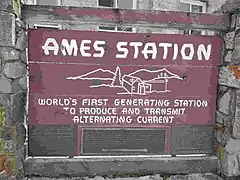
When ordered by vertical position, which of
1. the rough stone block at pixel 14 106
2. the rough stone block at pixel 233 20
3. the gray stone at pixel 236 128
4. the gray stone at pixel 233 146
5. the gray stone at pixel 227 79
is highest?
the rough stone block at pixel 233 20

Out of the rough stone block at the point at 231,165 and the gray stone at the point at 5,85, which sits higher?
the gray stone at the point at 5,85

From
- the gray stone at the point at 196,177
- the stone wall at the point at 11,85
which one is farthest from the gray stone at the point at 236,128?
the stone wall at the point at 11,85

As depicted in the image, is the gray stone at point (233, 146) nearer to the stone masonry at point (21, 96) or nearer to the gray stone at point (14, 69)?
the stone masonry at point (21, 96)

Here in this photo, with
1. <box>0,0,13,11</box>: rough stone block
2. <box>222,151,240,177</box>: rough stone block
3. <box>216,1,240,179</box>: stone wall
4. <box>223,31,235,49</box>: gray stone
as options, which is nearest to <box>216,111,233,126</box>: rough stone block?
<box>216,1,240,179</box>: stone wall

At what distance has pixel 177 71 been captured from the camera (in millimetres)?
3170

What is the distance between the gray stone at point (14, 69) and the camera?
271 centimetres

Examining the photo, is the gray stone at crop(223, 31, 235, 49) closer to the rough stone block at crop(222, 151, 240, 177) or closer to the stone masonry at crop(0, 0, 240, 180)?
the stone masonry at crop(0, 0, 240, 180)

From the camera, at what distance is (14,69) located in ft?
9.12

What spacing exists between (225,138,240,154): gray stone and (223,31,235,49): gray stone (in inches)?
39.9

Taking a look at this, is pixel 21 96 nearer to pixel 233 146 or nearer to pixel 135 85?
pixel 135 85

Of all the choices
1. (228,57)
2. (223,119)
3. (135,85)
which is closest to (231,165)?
(223,119)

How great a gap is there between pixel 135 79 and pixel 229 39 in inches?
44.4

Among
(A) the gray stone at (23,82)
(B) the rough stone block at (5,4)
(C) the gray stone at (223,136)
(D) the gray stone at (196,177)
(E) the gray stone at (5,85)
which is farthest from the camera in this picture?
(D) the gray stone at (196,177)

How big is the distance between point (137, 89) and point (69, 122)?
0.83 metres
